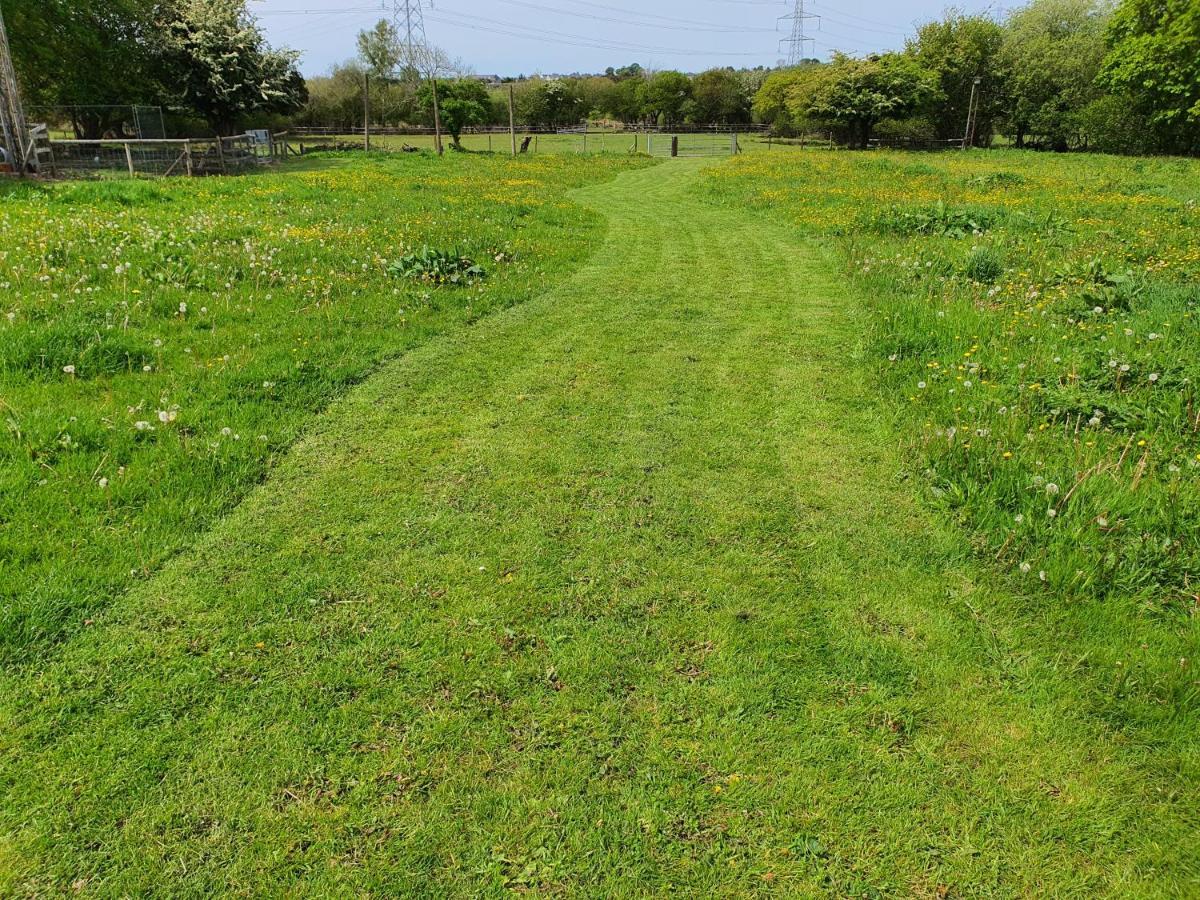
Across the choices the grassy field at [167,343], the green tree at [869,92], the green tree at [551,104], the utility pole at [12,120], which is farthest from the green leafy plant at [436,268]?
the green tree at [551,104]

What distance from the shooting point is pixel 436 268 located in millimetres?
10125

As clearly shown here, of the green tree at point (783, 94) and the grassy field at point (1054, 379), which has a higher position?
the green tree at point (783, 94)

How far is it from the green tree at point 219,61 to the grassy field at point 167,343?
22605 millimetres

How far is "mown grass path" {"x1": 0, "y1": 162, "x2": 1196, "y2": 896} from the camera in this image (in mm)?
2559

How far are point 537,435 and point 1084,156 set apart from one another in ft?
147

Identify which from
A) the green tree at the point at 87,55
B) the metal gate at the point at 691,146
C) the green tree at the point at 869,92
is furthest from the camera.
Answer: the green tree at the point at 869,92

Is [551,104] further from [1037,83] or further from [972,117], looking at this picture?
[1037,83]

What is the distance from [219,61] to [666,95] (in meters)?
54.2

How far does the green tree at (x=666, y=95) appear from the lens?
75875 millimetres

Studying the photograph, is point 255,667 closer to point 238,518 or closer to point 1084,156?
point 238,518

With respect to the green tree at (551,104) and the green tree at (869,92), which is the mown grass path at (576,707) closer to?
the green tree at (869,92)

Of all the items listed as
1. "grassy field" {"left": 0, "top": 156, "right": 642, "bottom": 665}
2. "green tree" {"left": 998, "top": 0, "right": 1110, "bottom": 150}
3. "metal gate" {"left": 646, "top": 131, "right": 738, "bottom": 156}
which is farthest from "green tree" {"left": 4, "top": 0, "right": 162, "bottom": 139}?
"green tree" {"left": 998, "top": 0, "right": 1110, "bottom": 150}

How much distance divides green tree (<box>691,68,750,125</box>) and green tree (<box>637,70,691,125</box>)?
51.0 inches

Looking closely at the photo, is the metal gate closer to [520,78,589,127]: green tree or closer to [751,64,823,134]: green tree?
[751,64,823,134]: green tree
